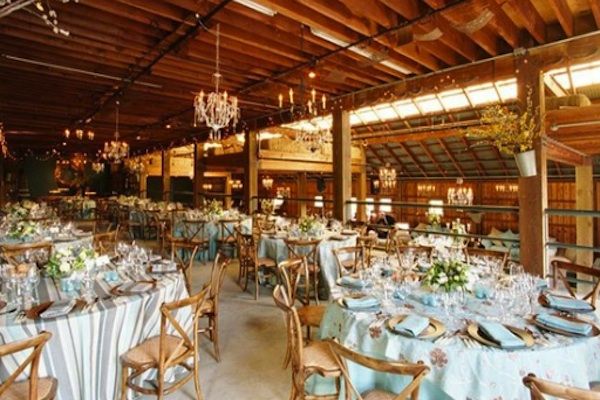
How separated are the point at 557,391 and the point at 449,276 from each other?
1.27 m

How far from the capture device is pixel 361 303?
8.19ft

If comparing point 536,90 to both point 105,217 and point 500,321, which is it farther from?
point 105,217

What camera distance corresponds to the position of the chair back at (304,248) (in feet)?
16.7

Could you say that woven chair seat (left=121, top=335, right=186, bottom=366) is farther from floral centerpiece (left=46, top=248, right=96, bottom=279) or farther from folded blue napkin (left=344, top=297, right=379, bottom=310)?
folded blue napkin (left=344, top=297, right=379, bottom=310)

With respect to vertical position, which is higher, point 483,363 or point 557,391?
point 557,391

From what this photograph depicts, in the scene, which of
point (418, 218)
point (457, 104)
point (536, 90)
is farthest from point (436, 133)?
point (536, 90)

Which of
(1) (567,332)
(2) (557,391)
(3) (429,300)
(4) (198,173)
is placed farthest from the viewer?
(4) (198,173)

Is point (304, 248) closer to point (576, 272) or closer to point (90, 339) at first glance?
point (576, 272)

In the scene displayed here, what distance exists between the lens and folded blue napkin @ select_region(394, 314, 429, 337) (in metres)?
2.06

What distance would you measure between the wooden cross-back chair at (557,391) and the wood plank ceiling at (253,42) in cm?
360

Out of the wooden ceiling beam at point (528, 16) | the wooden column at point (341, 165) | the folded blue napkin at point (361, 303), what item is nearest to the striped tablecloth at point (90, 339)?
the folded blue napkin at point (361, 303)

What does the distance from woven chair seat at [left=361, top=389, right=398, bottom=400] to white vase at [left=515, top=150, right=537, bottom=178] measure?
3.38m

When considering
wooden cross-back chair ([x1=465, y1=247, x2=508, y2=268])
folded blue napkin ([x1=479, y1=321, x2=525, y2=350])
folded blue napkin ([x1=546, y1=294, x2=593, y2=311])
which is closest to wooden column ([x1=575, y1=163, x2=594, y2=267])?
wooden cross-back chair ([x1=465, y1=247, x2=508, y2=268])

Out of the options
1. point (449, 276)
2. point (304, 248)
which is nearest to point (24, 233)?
point (304, 248)
